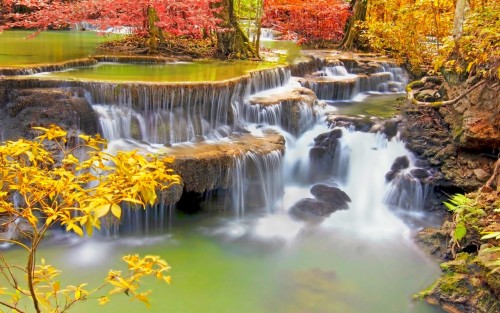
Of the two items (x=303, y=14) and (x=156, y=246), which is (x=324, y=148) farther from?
(x=303, y=14)

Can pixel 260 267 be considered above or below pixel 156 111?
below

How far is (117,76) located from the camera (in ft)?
30.8

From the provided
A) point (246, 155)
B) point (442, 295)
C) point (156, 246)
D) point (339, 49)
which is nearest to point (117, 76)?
point (246, 155)

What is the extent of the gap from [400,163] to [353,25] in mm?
9416

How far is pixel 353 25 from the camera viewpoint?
17.0m

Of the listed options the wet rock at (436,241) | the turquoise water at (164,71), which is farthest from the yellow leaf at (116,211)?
the turquoise water at (164,71)

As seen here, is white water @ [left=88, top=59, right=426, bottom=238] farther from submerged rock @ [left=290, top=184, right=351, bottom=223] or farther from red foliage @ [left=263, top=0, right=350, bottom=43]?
red foliage @ [left=263, top=0, right=350, bottom=43]

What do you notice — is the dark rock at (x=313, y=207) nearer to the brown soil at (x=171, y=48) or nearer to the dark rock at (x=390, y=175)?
the dark rock at (x=390, y=175)

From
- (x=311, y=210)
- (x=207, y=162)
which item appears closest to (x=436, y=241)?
(x=311, y=210)

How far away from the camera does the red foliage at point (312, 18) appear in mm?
19147

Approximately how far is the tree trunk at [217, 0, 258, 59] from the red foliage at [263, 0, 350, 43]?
6.66 m

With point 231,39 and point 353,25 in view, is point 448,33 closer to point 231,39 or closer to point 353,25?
point 353,25

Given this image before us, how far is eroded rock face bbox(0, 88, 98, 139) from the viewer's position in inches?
291

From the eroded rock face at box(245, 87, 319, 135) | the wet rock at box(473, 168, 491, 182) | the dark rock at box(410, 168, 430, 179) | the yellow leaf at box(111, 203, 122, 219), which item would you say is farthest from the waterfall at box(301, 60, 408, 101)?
the yellow leaf at box(111, 203, 122, 219)
